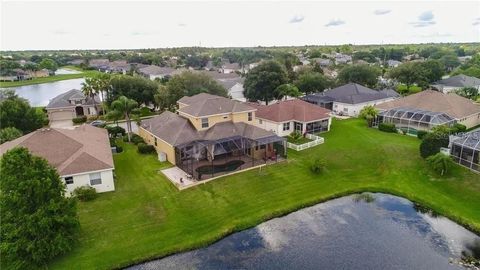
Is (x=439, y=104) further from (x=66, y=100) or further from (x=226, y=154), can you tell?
(x=66, y=100)

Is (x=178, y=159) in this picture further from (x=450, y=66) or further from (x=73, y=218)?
(x=450, y=66)

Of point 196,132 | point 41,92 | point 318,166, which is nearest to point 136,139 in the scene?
point 196,132

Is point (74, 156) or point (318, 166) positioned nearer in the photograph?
point (74, 156)

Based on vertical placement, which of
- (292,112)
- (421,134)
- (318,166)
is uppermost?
(292,112)

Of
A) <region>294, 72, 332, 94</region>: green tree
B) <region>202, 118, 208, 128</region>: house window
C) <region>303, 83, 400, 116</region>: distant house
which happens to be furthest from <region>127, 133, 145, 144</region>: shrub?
<region>294, 72, 332, 94</region>: green tree

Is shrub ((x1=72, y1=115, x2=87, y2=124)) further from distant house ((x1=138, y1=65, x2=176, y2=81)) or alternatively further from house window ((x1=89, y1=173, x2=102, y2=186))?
distant house ((x1=138, y1=65, x2=176, y2=81))

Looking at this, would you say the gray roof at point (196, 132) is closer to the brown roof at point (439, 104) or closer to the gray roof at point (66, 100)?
the brown roof at point (439, 104)

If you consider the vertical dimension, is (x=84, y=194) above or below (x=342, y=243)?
above
